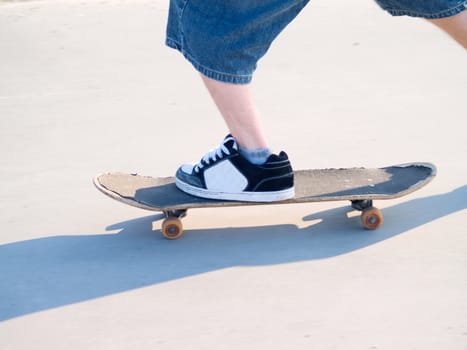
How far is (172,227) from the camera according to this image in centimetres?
317

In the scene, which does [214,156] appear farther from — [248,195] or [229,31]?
[229,31]

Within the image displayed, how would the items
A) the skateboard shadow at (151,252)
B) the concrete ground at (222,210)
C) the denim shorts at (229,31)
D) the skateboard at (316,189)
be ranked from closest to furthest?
1. the concrete ground at (222,210)
2. the skateboard shadow at (151,252)
3. the denim shorts at (229,31)
4. the skateboard at (316,189)

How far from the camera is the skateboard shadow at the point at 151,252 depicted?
285 centimetres

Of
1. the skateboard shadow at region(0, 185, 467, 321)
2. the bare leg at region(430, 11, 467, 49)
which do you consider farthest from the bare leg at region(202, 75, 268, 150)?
the bare leg at region(430, 11, 467, 49)

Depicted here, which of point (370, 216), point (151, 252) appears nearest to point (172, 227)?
point (151, 252)

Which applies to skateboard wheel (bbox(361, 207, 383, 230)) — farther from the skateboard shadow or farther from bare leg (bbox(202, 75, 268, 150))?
bare leg (bbox(202, 75, 268, 150))

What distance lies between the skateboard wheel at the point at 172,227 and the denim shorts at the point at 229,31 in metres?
0.51

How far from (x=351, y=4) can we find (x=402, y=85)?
1.49 m

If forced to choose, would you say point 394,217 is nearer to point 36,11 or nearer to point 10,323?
point 10,323

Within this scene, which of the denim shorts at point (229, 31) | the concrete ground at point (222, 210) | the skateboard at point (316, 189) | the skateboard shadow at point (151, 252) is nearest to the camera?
the concrete ground at point (222, 210)

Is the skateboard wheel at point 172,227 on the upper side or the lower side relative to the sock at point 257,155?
lower

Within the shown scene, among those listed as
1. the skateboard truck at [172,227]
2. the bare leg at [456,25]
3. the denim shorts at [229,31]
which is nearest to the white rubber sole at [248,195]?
the skateboard truck at [172,227]

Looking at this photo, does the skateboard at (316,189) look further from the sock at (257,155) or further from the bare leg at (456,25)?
the bare leg at (456,25)

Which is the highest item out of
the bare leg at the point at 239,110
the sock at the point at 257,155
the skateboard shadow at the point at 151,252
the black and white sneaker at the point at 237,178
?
the bare leg at the point at 239,110
